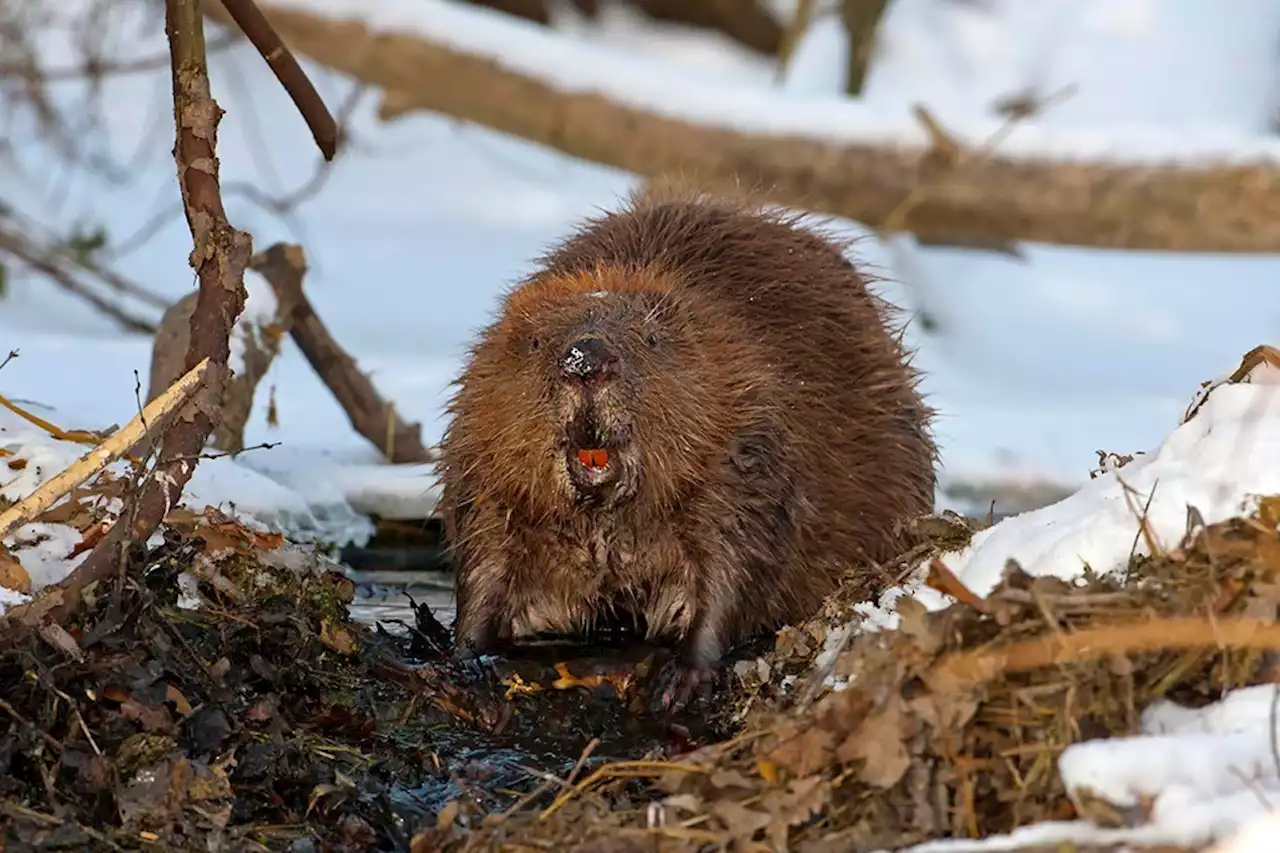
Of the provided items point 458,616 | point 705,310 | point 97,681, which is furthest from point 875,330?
point 97,681

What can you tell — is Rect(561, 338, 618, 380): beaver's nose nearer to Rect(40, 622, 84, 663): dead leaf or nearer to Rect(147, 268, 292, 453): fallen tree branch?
Rect(40, 622, 84, 663): dead leaf

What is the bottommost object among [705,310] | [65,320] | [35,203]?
[705,310]

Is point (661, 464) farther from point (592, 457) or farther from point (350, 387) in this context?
point (350, 387)

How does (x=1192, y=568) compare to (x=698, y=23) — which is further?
(x=698, y=23)

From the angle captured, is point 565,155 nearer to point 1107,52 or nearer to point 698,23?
point 698,23

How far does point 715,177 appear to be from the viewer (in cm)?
633

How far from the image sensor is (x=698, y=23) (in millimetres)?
11594

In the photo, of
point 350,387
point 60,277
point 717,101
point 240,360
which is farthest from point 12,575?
point 717,101

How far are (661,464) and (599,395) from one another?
19 centimetres

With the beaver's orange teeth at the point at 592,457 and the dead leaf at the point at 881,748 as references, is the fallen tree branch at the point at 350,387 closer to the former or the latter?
the beaver's orange teeth at the point at 592,457

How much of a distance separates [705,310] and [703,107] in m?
3.39

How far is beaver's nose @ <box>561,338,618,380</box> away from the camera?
2812 mm

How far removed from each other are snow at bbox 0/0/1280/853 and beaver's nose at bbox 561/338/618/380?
2.08ft

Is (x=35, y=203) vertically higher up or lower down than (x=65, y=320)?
higher up
